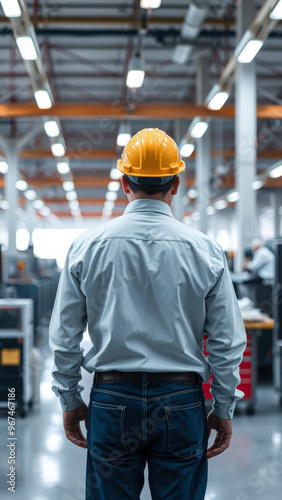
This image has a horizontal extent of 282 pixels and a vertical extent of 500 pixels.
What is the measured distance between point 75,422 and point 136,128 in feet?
48.6

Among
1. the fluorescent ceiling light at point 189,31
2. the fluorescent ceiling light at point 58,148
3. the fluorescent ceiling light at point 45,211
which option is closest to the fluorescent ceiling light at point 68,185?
the fluorescent ceiling light at point 58,148

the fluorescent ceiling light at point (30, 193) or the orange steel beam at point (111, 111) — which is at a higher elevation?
the orange steel beam at point (111, 111)

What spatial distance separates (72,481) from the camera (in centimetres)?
348

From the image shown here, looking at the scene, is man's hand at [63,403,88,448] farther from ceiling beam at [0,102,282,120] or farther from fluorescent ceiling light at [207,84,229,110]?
ceiling beam at [0,102,282,120]

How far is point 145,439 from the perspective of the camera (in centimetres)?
158

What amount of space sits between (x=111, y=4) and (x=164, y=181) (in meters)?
8.21

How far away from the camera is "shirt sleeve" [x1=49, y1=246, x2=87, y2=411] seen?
1.66 m

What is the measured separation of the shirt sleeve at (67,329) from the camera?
65.5 inches

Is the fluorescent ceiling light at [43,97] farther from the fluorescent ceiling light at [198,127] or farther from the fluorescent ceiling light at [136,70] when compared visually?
the fluorescent ceiling light at [198,127]

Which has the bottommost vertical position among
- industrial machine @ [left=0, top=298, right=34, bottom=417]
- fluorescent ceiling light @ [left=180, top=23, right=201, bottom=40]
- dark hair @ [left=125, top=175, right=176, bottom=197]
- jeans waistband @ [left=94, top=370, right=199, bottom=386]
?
industrial machine @ [left=0, top=298, right=34, bottom=417]

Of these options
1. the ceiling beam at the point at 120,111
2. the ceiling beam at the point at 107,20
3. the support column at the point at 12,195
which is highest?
the ceiling beam at the point at 107,20

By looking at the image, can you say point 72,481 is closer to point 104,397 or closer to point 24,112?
point 104,397

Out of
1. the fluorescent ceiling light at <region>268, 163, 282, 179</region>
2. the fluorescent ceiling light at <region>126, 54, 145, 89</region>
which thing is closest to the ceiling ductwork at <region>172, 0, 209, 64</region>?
the fluorescent ceiling light at <region>126, 54, 145, 89</region>

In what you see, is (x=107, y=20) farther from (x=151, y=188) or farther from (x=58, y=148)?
(x=151, y=188)
